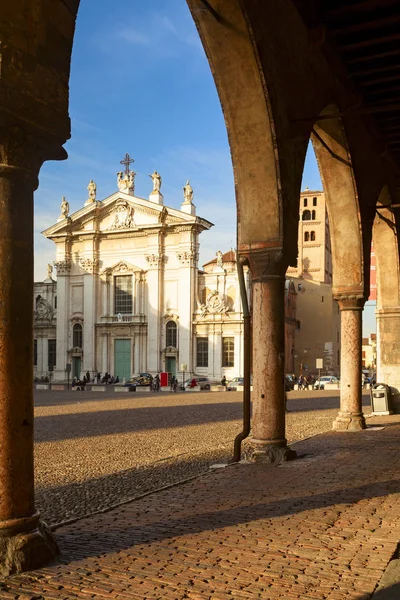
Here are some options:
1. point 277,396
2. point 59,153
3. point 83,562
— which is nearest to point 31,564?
point 83,562

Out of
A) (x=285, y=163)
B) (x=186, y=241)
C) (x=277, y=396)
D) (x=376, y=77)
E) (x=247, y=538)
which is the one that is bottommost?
(x=247, y=538)

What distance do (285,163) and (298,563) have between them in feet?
18.2

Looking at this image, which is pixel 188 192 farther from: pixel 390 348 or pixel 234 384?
pixel 390 348

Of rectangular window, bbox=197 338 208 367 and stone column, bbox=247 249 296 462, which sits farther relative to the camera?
rectangular window, bbox=197 338 208 367

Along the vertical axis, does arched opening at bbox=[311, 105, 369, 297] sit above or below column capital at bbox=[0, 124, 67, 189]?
above

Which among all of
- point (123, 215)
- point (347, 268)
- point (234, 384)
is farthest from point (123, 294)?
point (347, 268)

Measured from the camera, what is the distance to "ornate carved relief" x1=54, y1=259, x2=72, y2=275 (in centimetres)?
5269

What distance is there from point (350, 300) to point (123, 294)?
3940 cm

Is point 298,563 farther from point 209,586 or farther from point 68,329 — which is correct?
point 68,329

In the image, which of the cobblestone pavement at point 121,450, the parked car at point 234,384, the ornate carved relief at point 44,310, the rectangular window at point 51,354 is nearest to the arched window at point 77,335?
the rectangular window at point 51,354

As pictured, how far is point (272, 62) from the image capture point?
824 centimetres

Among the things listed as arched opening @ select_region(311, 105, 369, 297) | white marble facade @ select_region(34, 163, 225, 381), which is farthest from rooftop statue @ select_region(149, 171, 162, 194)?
arched opening @ select_region(311, 105, 369, 297)

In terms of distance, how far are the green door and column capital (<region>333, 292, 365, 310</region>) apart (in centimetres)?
3847

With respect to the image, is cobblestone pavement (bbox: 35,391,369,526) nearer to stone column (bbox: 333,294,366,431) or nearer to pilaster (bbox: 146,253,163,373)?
stone column (bbox: 333,294,366,431)
